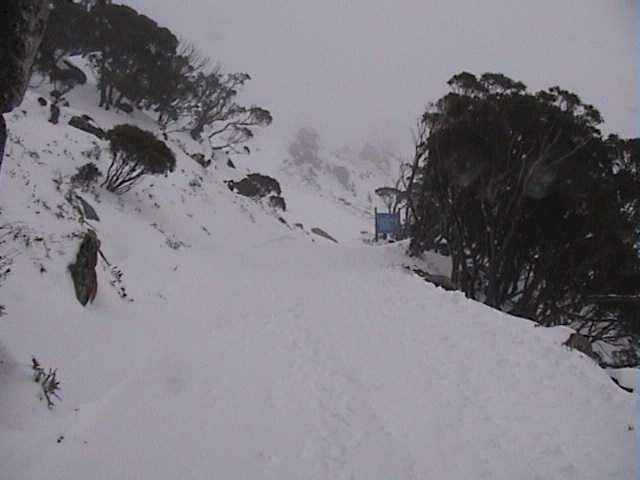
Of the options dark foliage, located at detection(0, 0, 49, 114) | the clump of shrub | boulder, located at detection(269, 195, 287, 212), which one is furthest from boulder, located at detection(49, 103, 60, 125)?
boulder, located at detection(269, 195, 287, 212)

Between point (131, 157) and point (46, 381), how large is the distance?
10.4 metres

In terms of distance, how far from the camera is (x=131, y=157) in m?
12.3

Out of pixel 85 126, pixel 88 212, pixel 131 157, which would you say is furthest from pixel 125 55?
pixel 88 212

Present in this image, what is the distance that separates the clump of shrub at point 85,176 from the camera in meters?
11.4

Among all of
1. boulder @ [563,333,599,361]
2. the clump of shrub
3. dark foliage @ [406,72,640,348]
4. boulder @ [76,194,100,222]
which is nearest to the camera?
boulder @ [563,333,599,361]

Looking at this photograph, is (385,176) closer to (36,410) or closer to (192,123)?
(192,123)

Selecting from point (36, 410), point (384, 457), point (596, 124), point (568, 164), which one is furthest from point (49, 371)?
point (596, 124)

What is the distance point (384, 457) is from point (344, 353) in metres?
2.33

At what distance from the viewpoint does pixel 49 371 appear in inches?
140

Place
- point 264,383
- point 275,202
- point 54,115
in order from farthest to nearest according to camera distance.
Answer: point 275,202 < point 54,115 < point 264,383

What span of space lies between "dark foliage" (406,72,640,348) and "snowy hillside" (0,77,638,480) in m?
7.86

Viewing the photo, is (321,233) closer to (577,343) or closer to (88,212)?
(88,212)

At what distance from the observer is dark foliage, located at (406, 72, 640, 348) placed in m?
13.4

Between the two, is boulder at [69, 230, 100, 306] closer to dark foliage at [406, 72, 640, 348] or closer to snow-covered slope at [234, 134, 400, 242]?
dark foliage at [406, 72, 640, 348]
